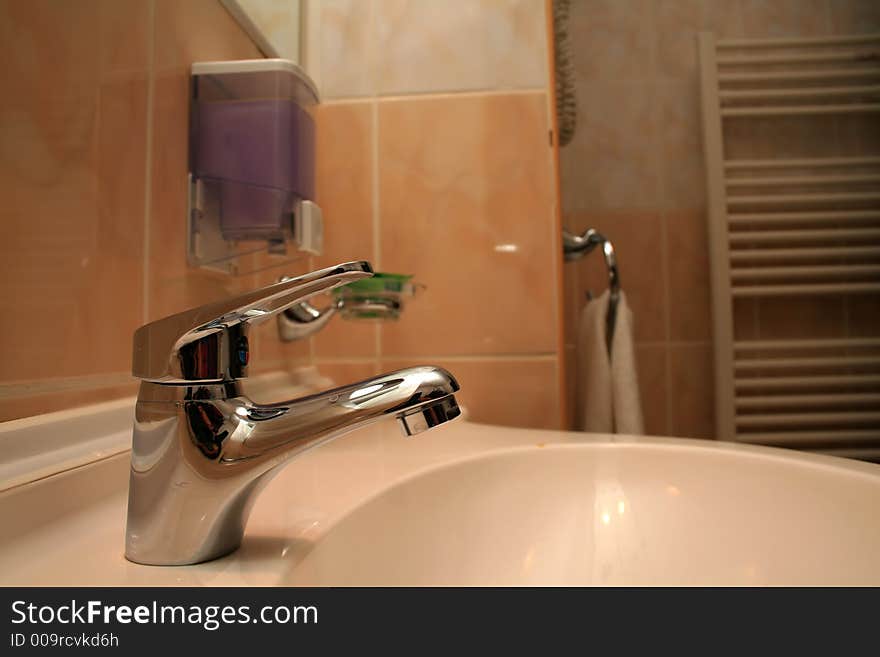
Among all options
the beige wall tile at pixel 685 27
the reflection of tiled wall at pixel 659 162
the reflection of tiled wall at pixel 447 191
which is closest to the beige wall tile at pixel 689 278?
the reflection of tiled wall at pixel 659 162

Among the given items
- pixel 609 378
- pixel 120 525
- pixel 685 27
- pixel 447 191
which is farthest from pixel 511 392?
pixel 685 27

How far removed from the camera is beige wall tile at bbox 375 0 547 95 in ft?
2.81

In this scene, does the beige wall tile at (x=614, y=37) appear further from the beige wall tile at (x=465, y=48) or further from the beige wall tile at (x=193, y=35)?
the beige wall tile at (x=193, y=35)

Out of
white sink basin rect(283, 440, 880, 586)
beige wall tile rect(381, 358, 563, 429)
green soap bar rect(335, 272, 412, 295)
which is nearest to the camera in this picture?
white sink basin rect(283, 440, 880, 586)

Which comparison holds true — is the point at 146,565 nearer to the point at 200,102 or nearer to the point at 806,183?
the point at 200,102

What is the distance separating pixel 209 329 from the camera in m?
0.24

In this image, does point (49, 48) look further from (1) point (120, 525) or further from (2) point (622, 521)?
(2) point (622, 521)

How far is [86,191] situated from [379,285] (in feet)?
1.10

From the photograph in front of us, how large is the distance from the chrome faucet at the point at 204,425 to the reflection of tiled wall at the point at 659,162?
1289 mm

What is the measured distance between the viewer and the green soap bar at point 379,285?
Result: 658mm

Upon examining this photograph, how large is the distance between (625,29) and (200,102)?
1359 mm

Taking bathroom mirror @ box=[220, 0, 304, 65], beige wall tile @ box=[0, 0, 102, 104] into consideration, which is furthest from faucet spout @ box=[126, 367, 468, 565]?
bathroom mirror @ box=[220, 0, 304, 65]

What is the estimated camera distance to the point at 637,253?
4.89 ft

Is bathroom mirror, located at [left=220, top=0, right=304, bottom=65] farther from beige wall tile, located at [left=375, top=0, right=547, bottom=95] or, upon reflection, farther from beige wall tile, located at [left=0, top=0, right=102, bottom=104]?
beige wall tile, located at [left=0, top=0, right=102, bottom=104]
